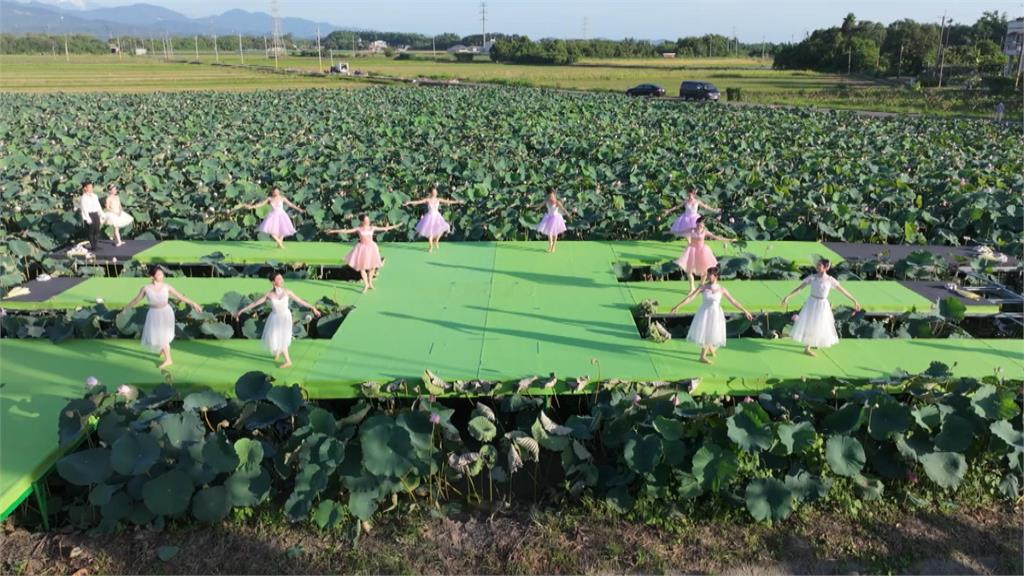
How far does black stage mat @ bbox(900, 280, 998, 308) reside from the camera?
11422mm

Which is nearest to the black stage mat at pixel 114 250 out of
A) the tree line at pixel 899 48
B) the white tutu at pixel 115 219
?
the white tutu at pixel 115 219

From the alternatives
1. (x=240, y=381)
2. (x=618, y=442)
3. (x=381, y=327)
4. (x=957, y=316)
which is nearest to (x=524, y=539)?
(x=618, y=442)

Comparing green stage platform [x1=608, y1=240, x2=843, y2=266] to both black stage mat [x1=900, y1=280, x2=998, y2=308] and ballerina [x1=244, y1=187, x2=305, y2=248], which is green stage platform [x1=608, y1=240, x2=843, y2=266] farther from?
ballerina [x1=244, y1=187, x2=305, y2=248]

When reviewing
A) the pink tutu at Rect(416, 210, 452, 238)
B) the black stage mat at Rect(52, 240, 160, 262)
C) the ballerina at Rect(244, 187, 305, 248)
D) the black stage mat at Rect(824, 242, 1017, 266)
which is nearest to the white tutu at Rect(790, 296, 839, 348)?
the black stage mat at Rect(824, 242, 1017, 266)

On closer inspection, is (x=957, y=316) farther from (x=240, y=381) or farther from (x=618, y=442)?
(x=240, y=381)

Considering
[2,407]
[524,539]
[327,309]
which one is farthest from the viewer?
[327,309]

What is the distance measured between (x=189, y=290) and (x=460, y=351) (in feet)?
16.8

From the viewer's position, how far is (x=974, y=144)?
2777cm

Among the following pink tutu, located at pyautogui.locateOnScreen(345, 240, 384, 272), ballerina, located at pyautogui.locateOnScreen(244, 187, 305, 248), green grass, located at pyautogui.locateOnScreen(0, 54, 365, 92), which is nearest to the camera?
pink tutu, located at pyautogui.locateOnScreen(345, 240, 384, 272)

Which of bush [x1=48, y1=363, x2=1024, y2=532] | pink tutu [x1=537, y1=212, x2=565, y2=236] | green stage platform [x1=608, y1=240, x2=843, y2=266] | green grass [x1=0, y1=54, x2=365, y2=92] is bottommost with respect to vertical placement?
bush [x1=48, y1=363, x2=1024, y2=532]

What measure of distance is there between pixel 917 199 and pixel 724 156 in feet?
26.5

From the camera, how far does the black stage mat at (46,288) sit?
1134 cm

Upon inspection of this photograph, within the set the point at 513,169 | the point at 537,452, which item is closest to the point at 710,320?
the point at 537,452

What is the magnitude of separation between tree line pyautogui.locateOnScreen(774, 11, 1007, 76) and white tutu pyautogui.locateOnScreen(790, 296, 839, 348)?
236 ft
